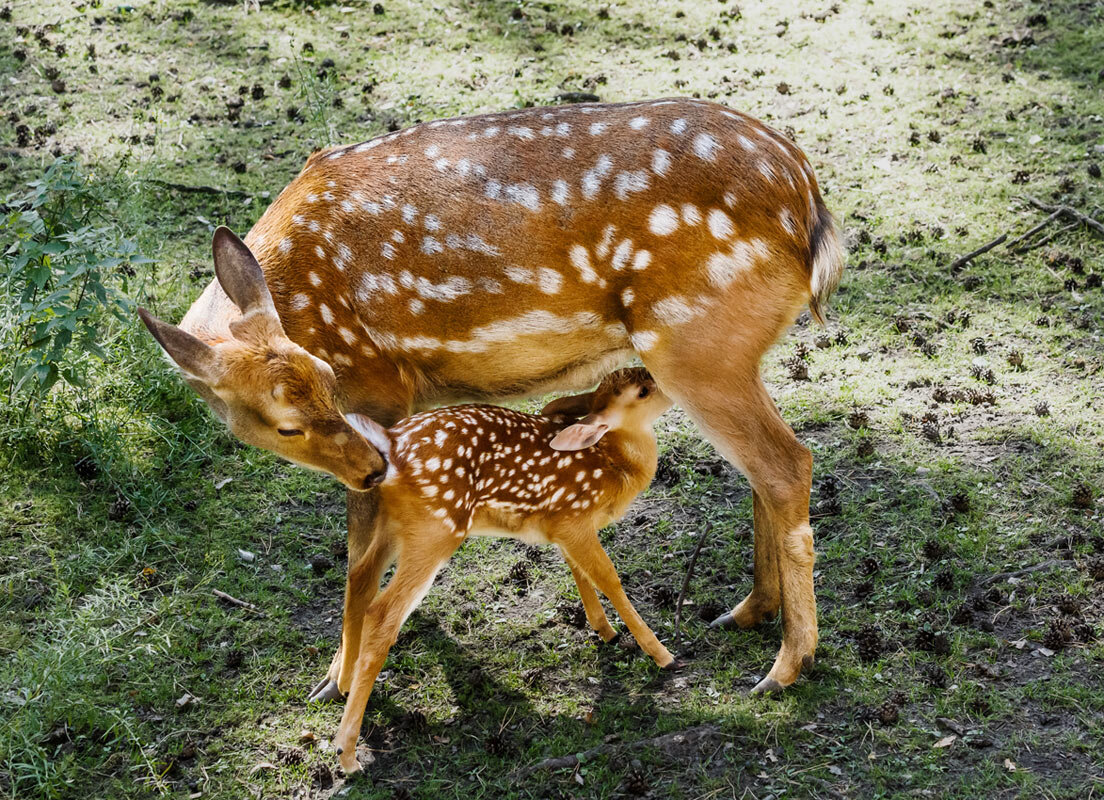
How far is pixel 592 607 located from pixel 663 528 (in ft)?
2.69

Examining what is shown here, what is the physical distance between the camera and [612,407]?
443 cm

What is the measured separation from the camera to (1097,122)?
25.4ft

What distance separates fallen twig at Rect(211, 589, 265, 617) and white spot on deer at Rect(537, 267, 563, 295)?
194 cm

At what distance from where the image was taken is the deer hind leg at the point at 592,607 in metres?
4.51

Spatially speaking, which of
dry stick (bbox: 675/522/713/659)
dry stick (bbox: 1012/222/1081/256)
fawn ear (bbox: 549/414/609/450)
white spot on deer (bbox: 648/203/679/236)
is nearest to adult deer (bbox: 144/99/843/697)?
white spot on deer (bbox: 648/203/679/236)

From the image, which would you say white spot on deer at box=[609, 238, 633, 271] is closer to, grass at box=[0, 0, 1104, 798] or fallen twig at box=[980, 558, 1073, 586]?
grass at box=[0, 0, 1104, 798]

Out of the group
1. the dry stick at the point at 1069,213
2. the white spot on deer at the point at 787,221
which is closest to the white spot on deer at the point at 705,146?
the white spot on deer at the point at 787,221

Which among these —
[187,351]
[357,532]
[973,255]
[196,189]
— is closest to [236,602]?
[357,532]

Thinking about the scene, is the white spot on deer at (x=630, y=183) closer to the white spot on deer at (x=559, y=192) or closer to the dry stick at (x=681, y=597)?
the white spot on deer at (x=559, y=192)

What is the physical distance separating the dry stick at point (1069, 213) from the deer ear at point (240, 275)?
5.09 m

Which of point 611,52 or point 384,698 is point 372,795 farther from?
point 611,52

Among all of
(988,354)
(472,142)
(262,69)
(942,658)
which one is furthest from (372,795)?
(262,69)

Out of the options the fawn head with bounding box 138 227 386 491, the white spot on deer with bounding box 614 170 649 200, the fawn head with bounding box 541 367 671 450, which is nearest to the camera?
the fawn head with bounding box 138 227 386 491

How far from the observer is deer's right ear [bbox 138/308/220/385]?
3.66m
